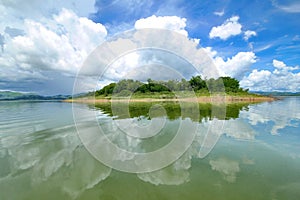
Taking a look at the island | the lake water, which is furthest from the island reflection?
the island

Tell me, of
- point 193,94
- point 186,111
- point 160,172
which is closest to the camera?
point 160,172

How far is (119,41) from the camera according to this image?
7.74 meters

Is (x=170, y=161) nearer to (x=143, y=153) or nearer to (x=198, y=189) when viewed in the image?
(x=143, y=153)

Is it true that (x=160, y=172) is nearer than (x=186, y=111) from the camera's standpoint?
Yes

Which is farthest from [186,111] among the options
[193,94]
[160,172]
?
[193,94]

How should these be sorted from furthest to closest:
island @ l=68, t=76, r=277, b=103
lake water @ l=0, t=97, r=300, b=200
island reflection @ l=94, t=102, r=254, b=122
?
island @ l=68, t=76, r=277, b=103
island reflection @ l=94, t=102, r=254, b=122
lake water @ l=0, t=97, r=300, b=200

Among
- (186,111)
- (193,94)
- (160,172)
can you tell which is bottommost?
(160,172)

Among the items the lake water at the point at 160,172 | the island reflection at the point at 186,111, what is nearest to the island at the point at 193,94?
the island reflection at the point at 186,111

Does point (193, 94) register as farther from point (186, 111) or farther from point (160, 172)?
point (160, 172)

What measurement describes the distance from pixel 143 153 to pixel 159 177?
1733 mm

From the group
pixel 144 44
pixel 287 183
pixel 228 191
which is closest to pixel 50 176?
pixel 228 191

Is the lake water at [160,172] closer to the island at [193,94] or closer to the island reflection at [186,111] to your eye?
the island reflection at [186,111]

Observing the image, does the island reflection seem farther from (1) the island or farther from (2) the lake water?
(1) the island

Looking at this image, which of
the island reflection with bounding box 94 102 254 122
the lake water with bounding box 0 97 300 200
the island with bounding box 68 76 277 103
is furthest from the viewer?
the island with bounding box 68 76 277 103
